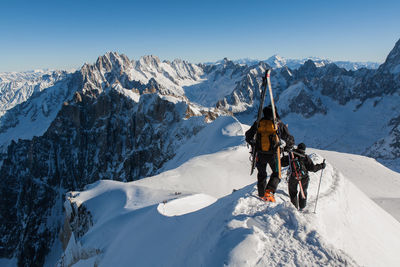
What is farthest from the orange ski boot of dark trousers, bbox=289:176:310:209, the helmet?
the helmet

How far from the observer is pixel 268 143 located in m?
6.99

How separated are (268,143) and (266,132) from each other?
14.0 inches

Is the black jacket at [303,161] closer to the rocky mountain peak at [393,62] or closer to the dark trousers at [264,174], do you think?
the dark trousers at [264,174]

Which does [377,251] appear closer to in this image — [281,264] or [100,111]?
[281,264]

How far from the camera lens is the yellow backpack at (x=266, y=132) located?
6.87 m

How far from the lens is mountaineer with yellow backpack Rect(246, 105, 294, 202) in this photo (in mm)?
6912

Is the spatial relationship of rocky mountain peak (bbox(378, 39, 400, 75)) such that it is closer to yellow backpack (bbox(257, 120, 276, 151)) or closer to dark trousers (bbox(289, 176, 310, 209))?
dark trousers (bbox(289, 176, 310, 209))

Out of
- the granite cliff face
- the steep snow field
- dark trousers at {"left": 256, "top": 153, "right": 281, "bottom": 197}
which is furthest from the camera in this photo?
the granite cliff face

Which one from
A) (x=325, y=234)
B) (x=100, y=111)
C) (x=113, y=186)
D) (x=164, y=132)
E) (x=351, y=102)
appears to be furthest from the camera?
(x=351, y=102)

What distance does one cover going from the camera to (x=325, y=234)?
6.15 meters

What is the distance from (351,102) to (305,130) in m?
49.7

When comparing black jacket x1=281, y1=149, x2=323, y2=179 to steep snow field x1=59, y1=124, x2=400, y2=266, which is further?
black jacket x1=281, y1=149, x2=323, y2=179

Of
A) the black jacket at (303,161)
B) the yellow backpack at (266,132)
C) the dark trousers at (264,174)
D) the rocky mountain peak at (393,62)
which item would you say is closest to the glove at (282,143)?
the yellow backpack at (266,132)

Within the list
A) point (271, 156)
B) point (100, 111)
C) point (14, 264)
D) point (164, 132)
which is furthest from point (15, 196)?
point (271, 156)
